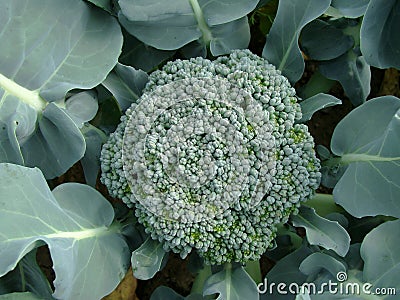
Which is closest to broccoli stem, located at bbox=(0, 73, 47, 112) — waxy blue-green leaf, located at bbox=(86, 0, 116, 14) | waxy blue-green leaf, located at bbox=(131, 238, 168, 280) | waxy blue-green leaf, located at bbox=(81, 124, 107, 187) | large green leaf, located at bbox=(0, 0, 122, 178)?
large green leaf, located at bbox=(0, 0, 122, 178)

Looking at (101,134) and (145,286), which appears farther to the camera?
(145,286)

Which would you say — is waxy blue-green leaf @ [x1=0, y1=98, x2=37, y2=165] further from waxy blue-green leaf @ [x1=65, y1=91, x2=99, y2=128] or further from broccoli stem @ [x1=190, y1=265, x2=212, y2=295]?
broccoli stem @ [x1=190, y1=265, x2=212, y2=295]

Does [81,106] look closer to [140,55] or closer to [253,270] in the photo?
[140,55]

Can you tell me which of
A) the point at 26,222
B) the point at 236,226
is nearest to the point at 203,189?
the point at 236,226

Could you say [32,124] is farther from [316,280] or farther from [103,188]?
[316,280]

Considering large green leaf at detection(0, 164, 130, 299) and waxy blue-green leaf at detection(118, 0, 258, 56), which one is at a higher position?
waxy blue-green leaf at detection(118, 0, 258, 56)

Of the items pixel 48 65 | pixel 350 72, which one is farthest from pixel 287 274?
pixel 48 65

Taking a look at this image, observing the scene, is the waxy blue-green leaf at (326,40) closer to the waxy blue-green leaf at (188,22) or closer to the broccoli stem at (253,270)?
the waxy blue-green leaf at (188,22)

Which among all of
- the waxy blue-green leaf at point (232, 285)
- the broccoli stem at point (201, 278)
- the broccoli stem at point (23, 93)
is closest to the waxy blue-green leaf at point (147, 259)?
the waxy blue-green leaf at point (232, 285)
